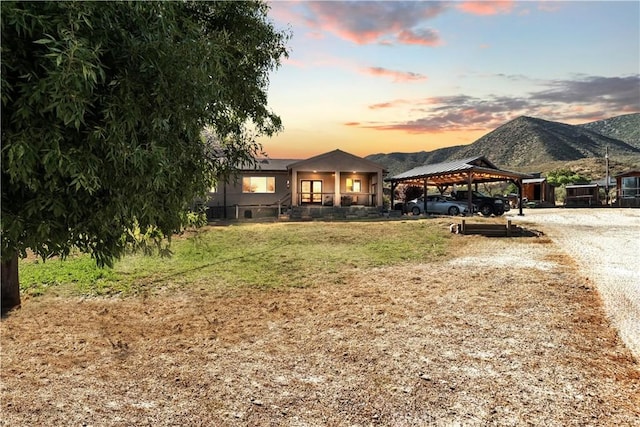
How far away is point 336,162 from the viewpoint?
27.8 metres

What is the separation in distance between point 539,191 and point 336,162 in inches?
1124

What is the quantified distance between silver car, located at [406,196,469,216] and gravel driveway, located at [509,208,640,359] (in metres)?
6.63

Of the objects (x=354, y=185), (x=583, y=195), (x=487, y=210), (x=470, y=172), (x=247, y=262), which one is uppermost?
(x=470, y=172)

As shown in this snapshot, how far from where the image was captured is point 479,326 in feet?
22.2

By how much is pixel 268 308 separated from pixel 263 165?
2185 centimetres

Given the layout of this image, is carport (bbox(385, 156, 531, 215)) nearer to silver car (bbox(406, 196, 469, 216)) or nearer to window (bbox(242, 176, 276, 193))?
silver car (bbox(406, 196, 469, 216))

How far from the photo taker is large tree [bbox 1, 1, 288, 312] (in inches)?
115

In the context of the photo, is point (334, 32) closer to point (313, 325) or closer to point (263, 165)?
point (313, 325)

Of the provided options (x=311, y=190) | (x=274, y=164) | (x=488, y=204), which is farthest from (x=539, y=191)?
(x=274, y=164)

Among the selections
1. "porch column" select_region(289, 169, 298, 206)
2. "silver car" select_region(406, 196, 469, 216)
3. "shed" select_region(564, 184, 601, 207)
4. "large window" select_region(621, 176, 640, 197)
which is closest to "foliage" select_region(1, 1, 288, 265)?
"porch column" select_region(289, 169, 298, 206)

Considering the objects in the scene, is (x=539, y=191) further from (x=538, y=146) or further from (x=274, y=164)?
(x=538, y=146)

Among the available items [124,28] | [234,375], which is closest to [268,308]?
[234,375]

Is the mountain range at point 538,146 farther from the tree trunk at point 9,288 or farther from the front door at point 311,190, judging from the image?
the tree trunk at point 9,288

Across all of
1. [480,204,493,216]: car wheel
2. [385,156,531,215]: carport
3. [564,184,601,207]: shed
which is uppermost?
[385,156,531,215]: carport
